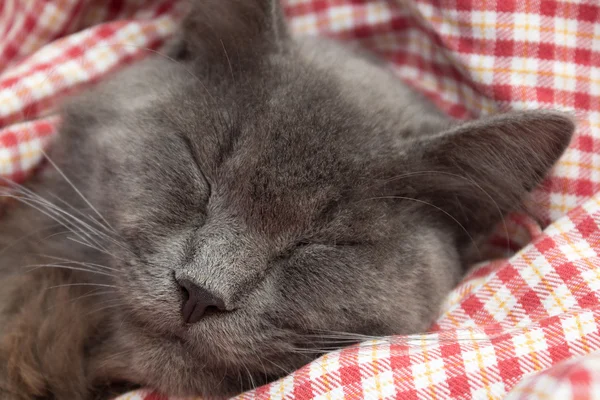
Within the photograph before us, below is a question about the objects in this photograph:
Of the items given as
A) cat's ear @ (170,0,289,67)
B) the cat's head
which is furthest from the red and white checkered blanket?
cat's ear @ (170,0,289,67)

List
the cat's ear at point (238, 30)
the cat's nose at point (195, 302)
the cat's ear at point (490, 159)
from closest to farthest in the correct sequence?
the cat's nose at point (195, 302), the cat's ear at point (490, 159), the cat's ear at point (238, 30)

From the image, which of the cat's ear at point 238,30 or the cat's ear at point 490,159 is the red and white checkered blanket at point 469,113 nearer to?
the cat's ear at point 490,159

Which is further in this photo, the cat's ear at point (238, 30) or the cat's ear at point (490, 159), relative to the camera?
the cat's ear at point (238, 30)

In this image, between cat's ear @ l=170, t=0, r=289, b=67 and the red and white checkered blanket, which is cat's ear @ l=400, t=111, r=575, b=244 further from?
cat's ear @ l=170, t=0, r=289, b=67

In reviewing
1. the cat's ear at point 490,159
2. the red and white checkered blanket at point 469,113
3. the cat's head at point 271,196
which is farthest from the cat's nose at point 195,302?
the cat's ear at point 490,159

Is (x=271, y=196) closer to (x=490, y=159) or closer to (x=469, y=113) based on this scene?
(x=490, y=159)

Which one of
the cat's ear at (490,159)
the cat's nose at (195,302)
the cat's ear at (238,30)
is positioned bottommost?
the cat's nose at (195,302)

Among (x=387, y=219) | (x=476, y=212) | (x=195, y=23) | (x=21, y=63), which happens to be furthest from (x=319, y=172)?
(x=21, y=63)
